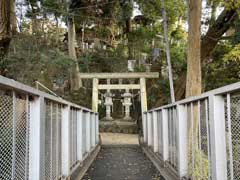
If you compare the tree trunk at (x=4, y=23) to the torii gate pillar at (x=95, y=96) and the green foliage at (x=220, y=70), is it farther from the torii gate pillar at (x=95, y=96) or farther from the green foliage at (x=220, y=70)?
the green foliage at (x=220, y=70)

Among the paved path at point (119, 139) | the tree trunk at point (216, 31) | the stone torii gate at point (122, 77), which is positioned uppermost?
the tree trunk at point (216, 31)

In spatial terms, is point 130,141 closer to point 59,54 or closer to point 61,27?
point 59,54

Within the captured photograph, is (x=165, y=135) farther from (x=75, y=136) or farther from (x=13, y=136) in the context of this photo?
(x=13, y=136)

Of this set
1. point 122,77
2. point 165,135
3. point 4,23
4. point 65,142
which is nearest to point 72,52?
point 122,77

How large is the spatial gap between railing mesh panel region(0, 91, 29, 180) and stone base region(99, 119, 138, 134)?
38.8ft

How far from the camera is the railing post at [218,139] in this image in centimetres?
272

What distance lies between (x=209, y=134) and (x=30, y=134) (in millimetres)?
1372

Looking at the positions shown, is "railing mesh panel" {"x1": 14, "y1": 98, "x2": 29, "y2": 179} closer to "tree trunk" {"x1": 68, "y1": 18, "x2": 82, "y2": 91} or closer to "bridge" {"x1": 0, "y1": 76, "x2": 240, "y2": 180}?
"bridge" {"x1": 0, "y1": 76, "x2": 240, "y2": 180}

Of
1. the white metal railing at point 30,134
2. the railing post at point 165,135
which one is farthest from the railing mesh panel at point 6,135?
the railing post at point 165,135

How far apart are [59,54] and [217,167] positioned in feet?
36.2

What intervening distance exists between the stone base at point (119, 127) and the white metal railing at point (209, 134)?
29.7 ft

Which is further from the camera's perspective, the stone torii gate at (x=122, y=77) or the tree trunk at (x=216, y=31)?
the stone torii gate at (x=122, y=77)

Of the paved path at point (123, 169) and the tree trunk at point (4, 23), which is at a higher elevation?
the tree trunk at point (4, 23)

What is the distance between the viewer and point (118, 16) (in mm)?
17812
